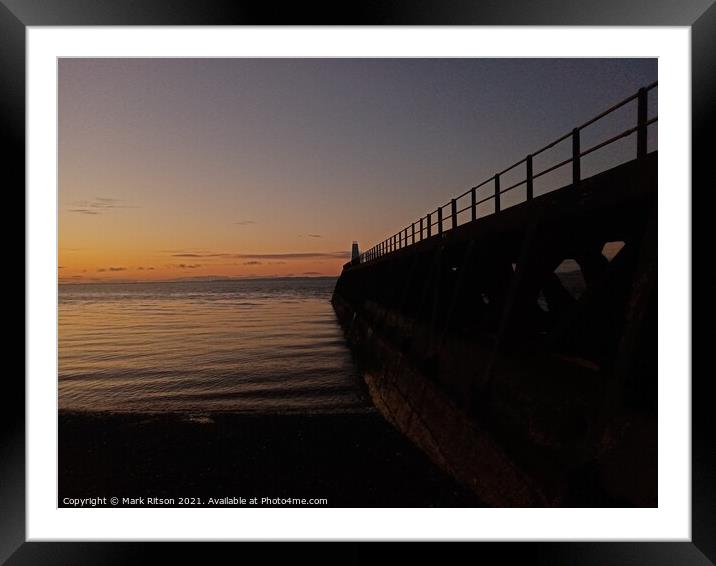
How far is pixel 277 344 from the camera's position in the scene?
93.7 ft

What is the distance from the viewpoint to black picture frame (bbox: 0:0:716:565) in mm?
5027

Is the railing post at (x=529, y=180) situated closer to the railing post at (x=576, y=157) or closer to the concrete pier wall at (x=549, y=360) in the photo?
the concrete pier wall at (x=549, y=360)

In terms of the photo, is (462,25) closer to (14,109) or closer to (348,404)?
(14,109)

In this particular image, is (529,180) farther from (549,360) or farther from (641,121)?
(549,360)

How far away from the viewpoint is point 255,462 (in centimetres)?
947

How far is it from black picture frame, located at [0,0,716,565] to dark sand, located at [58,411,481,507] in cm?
194

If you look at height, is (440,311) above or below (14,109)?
below

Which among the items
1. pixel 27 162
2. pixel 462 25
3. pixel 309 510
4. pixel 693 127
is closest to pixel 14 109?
pixel 27 162

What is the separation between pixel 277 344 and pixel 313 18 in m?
24.4

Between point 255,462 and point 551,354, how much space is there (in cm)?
597

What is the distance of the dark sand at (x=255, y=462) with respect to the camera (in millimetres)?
7914

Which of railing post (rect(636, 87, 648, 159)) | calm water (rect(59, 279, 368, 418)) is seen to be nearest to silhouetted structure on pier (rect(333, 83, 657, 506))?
railing post (rect(636, 87, 648, 159))

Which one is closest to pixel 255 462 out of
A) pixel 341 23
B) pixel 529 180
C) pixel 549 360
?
pixel 549 360

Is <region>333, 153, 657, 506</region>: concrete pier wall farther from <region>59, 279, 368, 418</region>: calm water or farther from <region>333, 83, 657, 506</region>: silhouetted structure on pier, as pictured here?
<region>59, 279, 368, 418</region>: calm water
